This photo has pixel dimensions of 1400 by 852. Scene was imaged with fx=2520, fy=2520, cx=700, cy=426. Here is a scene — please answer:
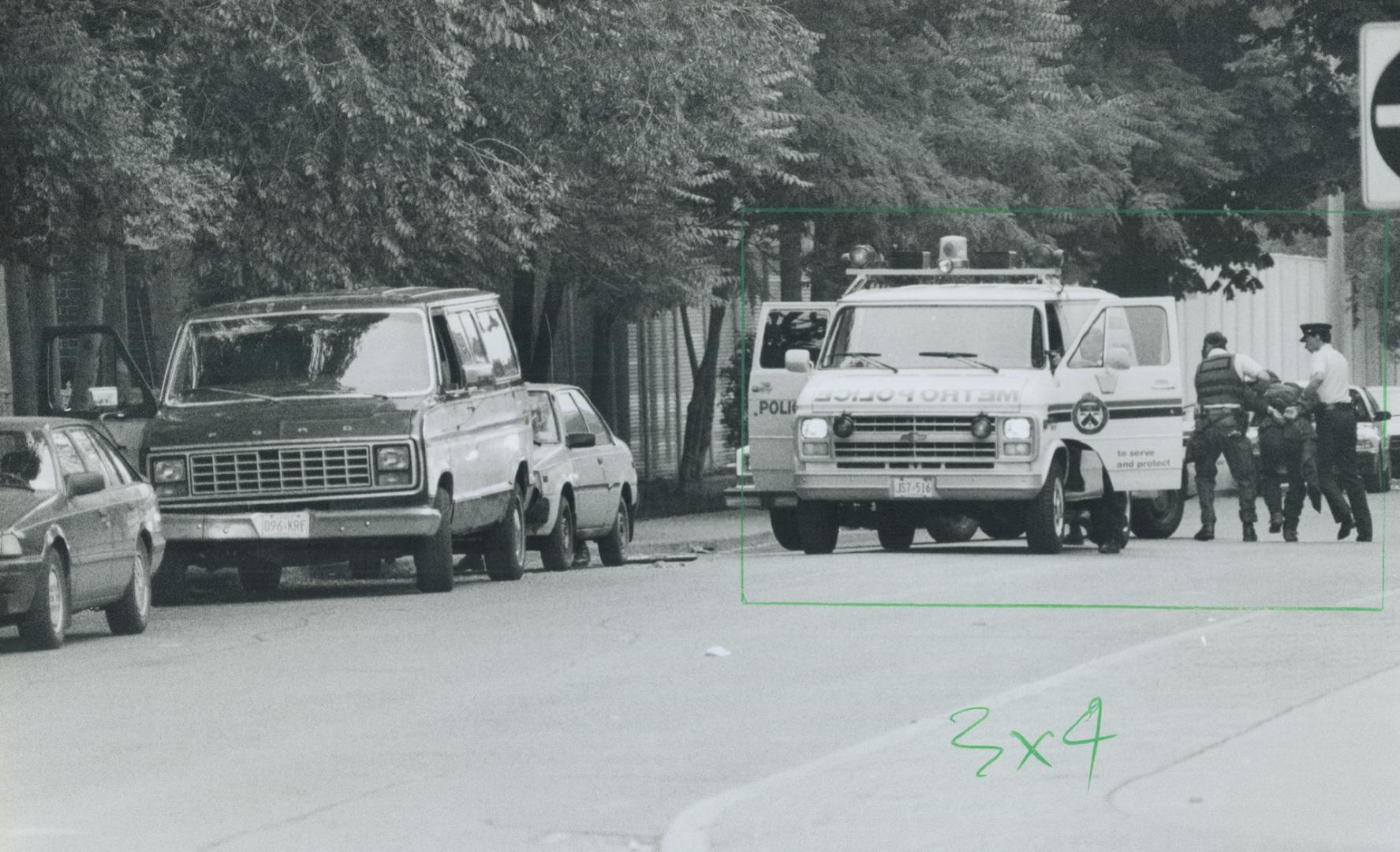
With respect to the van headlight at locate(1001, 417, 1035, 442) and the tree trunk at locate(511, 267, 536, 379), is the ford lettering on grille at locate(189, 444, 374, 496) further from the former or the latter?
the tree trunk at locate(511, 267, 536, 379)

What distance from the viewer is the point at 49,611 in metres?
14.3

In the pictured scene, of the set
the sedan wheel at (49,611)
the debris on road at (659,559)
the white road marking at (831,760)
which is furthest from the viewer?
the debris on road at (659,559)

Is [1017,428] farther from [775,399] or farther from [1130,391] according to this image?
[775,399]

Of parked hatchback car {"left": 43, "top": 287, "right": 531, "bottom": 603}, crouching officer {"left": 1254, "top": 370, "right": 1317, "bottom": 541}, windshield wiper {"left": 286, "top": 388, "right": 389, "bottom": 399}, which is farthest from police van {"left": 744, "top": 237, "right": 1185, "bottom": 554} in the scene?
windshield wiper {"left": 286, "top": 388, "right": 389, "bottom": 399}

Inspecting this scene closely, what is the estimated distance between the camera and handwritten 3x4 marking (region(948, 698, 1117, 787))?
9594mm

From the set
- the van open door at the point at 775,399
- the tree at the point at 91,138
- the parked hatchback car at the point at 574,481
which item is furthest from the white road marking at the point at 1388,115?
the parked hatchback car at the point at 574,481

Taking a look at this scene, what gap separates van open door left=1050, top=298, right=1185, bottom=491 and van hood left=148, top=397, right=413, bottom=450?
579 cm

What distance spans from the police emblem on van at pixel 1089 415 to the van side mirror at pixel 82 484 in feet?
28.1

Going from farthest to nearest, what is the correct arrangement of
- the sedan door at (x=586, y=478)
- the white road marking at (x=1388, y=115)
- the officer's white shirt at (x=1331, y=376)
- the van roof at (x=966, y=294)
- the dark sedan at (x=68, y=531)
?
the officer's white shirt at (x=1331, y=376) → the sedan door at (x=586, y=478) → the van roof at (x=966, y=294) → the dark sedan at (x=68, y=531) → the white road marking at (x=1388, y=115)

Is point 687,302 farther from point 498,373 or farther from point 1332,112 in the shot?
point 1332,112

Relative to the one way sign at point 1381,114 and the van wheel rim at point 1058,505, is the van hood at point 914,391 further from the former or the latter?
the one way sign at point 1381,114

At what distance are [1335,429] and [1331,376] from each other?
0.50 meters

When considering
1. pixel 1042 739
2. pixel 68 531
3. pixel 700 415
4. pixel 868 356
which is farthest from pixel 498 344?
pixel 700 415

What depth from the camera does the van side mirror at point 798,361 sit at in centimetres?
2034
